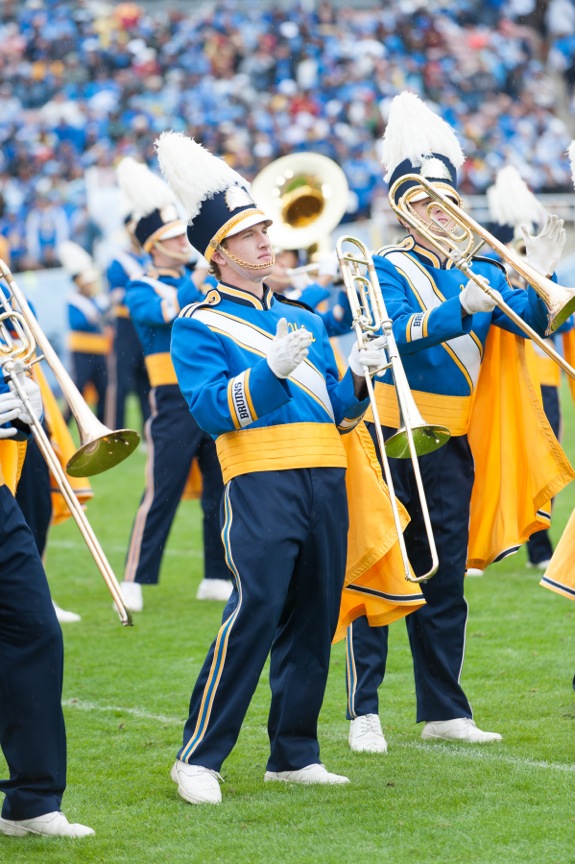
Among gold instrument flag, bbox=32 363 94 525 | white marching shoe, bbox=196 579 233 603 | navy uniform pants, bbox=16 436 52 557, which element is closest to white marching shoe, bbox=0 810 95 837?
navy uniform pants, bbox=16 436 52 557

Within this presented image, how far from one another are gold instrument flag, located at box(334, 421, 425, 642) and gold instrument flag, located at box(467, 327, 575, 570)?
60 cm

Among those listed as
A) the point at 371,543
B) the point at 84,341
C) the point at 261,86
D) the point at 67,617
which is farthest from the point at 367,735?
the point at 261,86

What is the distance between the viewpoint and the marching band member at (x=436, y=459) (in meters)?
4.82

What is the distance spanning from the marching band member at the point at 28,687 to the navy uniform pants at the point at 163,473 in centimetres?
361

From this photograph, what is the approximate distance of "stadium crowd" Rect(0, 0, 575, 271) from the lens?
21031mm

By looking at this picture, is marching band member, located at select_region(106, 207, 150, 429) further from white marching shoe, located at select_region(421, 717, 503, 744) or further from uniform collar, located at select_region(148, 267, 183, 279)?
white marching shoe, located at select_region(421, 717, 503, 744)

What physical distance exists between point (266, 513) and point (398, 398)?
52 centimetres

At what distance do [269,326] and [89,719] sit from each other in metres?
1.92

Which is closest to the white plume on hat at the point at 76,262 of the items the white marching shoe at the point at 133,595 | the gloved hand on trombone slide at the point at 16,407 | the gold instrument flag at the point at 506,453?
the white marching shoe at the point at 133,595

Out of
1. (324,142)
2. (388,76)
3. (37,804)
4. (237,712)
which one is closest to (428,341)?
(237,712)

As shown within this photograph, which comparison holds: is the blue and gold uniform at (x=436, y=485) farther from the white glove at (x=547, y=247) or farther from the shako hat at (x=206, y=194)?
the shako hat at (x=206, y=194)

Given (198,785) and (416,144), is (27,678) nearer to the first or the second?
(198,785)

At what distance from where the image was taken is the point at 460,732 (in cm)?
484

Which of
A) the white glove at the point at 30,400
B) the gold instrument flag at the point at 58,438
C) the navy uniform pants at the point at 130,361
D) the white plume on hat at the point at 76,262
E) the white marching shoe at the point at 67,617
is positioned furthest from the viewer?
the white plume on hat at the point at 76,262
